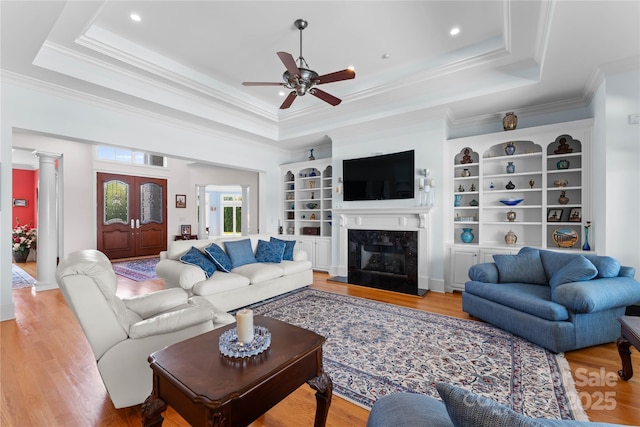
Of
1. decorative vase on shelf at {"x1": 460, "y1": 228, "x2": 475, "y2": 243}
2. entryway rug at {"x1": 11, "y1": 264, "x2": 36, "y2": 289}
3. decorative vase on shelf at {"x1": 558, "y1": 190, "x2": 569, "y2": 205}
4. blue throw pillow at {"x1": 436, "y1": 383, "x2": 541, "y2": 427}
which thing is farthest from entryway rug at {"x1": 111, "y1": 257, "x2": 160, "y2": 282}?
decorative vase on shelf at {"x1": 558, "y1": 190, "x2": 569, "y2": 205}

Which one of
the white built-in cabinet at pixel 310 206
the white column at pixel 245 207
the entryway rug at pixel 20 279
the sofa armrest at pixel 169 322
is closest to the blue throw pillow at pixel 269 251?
the white built-in cabinet at pixel 310 206

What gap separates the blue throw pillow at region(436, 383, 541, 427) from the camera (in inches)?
23.5

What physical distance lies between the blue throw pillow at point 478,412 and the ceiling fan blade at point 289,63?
8.57ft

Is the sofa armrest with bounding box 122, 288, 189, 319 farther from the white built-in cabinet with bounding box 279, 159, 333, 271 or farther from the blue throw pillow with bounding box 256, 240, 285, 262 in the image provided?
the white built-in cabinet with bounding box 279, 159, 333, 271

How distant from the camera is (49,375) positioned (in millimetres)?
2281

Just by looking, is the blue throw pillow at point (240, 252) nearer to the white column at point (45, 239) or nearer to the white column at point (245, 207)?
the white column at point (45, 239)

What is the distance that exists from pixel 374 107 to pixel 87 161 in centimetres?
701

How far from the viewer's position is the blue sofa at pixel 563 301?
2.53m

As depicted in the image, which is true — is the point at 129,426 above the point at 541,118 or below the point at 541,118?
below

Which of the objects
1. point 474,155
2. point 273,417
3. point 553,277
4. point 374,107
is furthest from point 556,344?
point 374,107

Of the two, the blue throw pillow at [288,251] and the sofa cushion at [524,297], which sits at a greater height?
the blue throw pillow at [288,251]

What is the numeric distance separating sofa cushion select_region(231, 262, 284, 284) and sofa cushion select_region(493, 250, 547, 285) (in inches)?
114

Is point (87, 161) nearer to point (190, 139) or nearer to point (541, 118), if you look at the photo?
point (190, 139)

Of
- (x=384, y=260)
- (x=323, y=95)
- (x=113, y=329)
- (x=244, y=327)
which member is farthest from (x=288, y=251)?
(x=244, y=327)
